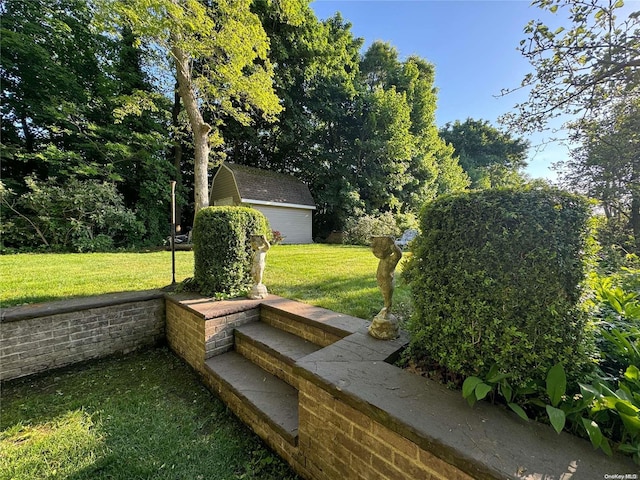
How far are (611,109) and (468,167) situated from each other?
25990 millimetres

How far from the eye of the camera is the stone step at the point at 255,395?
2088mm

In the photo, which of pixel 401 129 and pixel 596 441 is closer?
pixel 596 441

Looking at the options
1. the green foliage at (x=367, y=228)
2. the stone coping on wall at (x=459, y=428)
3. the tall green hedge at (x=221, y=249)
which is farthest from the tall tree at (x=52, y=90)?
the stone coping on wall at (x=459, y=428)

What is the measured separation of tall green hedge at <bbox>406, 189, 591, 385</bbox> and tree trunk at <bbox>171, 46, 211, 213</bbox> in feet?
32.1

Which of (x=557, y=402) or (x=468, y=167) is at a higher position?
(x=468, y=167)

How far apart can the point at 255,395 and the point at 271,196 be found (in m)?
11.9

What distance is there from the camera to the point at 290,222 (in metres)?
14.3

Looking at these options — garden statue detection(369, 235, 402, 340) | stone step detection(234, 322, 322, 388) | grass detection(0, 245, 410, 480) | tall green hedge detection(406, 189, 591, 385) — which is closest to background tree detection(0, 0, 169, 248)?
grass detection(0, 245, 410, 480)

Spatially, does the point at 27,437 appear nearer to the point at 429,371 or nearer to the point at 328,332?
the point at 328,332

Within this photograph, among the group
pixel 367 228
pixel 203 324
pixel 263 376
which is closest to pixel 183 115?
pixel 367 228

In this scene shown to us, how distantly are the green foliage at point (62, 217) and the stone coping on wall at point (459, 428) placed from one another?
1135 centimetres

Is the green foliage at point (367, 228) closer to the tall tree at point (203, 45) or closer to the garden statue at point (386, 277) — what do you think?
the tall tree at point (203, 45)

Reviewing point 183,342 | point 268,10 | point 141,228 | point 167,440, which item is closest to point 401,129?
point 268,10

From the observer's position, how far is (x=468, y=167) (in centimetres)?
2711
